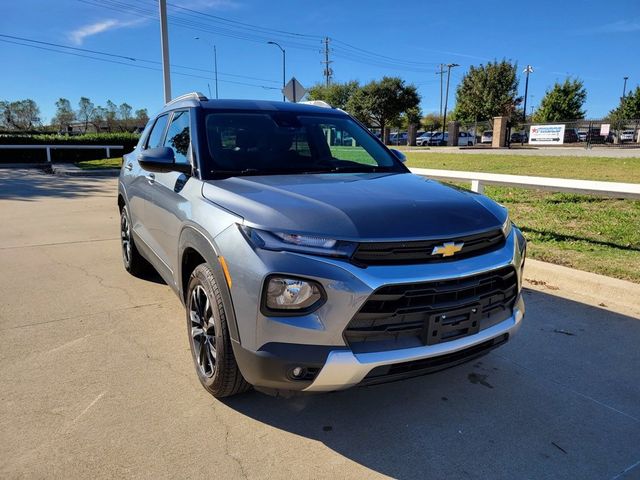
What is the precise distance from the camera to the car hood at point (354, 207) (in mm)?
2416

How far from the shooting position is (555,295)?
4875mm

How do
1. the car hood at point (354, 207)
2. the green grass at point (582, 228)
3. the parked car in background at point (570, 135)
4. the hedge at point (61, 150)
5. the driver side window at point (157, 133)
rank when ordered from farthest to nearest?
the parked car in background at point (570, 135) → the hedge at point (61, 150) → the green grass at point (582, 228) → the driver side window at point (157, 133) → the car hood at point (354, 207)

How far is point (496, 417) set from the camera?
2.87m

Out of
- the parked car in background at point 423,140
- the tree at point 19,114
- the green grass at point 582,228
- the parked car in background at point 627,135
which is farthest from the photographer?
the tree at point 19,114

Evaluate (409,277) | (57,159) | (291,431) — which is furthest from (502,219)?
(57,159)

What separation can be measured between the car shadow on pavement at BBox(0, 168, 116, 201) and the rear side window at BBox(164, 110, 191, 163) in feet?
29.7

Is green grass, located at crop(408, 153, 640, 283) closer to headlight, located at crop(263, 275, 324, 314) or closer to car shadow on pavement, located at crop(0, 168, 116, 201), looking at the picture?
headlight, located at crop(263, 275, 324, 314)

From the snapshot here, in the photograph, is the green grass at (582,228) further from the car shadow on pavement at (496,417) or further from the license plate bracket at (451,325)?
the license plate bracket at (451,325)

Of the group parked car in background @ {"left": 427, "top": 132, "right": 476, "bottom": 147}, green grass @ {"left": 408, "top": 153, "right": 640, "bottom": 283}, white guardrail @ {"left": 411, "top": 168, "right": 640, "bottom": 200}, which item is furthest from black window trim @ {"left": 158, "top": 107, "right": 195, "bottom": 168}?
parked car in background @ {"left": 427, "top": 132, "right": 476, "bottom": 147}

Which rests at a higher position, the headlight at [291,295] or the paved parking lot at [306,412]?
the headlight at [291,295]

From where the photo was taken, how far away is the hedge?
76.8 ft

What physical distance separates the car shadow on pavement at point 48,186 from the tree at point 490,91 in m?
47.9

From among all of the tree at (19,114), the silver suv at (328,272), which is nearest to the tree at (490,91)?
the silver suv at (328,272)

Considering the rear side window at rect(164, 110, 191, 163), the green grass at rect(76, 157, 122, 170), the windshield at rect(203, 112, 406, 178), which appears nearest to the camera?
the windshield at rect(203, 112, 406, 178)
